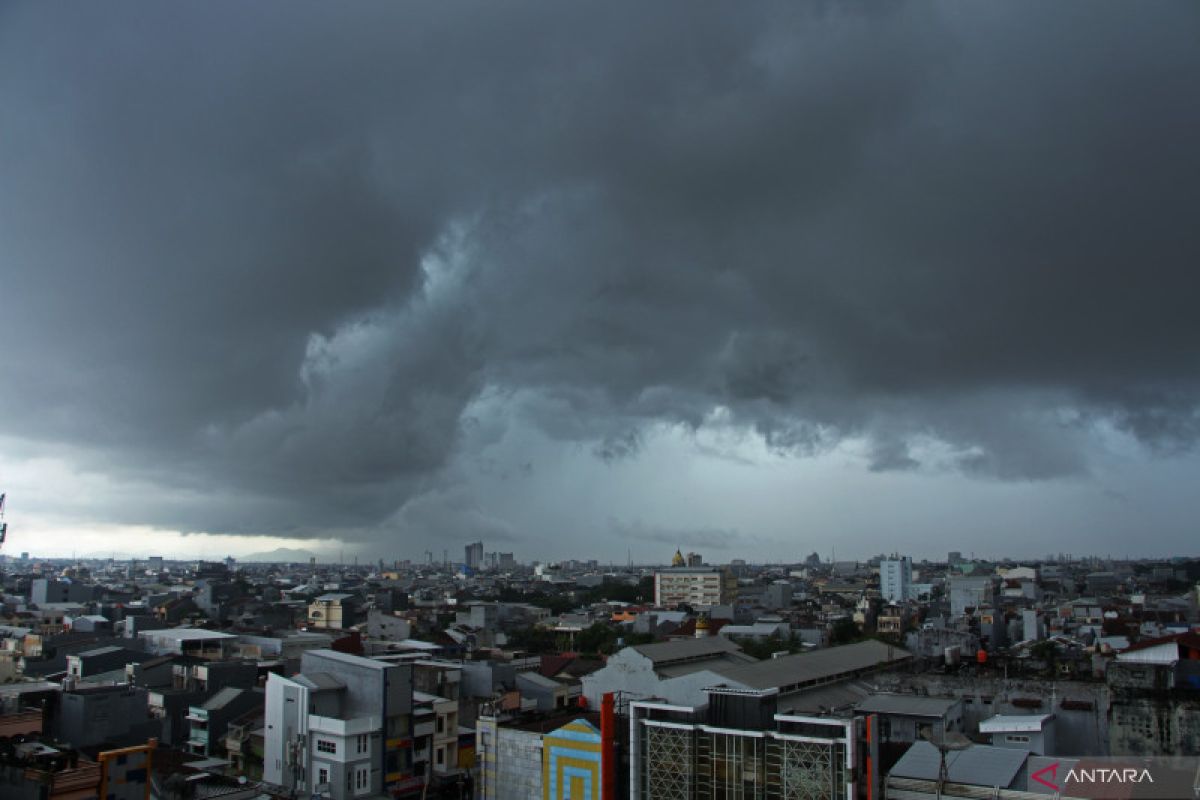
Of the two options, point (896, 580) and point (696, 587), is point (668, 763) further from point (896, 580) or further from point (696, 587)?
point (896, 580)

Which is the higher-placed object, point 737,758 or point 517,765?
point 737,758

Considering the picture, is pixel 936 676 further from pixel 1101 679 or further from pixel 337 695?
pixel 337 695

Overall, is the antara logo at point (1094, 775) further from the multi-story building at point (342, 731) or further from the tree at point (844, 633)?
the tree at point (844, 633)

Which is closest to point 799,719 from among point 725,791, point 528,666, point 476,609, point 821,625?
point 725,791

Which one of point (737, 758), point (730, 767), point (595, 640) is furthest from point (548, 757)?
point (595, 640)

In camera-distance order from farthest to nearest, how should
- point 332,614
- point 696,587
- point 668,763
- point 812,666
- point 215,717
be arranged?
1. point 696,587
2. point 332,614
3. point 812,666
4. point 215,717
5. point 668,763
